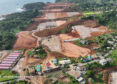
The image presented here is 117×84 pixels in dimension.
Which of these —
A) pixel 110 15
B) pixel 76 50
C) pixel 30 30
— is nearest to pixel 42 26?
pixel 30 30

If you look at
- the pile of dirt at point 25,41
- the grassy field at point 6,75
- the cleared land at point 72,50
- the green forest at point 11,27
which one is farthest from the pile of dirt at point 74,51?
the green forest at point 11,27

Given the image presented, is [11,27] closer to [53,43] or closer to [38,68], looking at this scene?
[53,43]

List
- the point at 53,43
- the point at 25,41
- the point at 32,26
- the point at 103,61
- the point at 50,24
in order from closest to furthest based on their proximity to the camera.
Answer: the point at 103,61
the point at 53,43
the point at 25,41
the point at 32,26
the point at 50,24

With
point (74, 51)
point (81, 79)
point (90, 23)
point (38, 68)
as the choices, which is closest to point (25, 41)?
point (38, 68)

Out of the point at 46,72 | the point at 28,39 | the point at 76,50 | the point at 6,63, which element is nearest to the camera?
the point at 46,72

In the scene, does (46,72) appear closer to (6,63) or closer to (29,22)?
(6,63)

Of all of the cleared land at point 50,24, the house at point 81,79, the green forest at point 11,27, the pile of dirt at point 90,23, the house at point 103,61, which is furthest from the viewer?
the cleared land at point 50,24

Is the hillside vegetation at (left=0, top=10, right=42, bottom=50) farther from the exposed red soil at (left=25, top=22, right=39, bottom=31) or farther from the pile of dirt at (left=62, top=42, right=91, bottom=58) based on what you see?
the pile of dirt at (left=62, top=42, right=91, bottom=58)

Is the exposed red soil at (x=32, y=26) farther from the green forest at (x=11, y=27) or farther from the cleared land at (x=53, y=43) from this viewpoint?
the cleared land at (x=53, y=43)
